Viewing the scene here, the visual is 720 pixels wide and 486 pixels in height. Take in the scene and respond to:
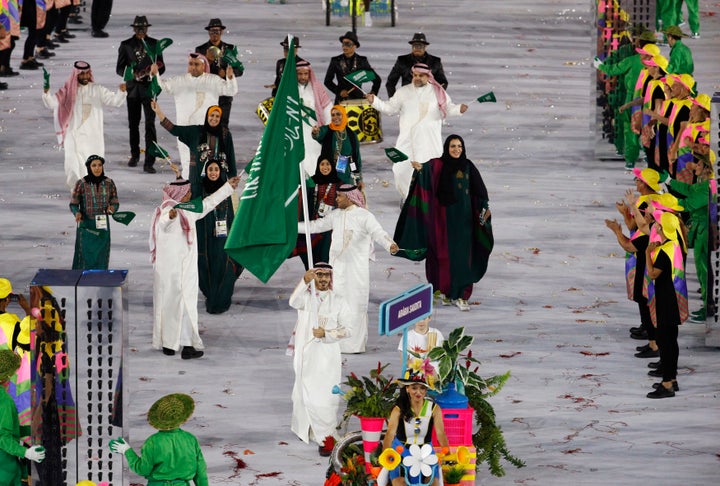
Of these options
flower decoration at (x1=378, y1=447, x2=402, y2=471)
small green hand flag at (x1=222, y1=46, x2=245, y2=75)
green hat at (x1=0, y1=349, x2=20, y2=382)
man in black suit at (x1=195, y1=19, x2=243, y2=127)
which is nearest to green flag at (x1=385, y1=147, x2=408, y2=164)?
small green hand flag at (x1=222, y1=46, x2=245, y2=75)

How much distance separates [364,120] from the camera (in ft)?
75.5

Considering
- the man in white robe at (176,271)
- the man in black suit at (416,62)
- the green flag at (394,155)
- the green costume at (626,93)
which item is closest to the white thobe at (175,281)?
the man in white robe at (176,271)

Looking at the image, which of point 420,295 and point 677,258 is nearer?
point 420,295

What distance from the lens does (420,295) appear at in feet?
44.8

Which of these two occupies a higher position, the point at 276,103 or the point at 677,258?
the point at 276,103

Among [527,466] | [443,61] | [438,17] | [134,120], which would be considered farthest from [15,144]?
[527,466]

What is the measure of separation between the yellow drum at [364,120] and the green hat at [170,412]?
33.9ft

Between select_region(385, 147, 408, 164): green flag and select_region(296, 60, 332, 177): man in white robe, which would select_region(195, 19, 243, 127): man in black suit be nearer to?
select_region(296, 60, 332, 177): man in white robe

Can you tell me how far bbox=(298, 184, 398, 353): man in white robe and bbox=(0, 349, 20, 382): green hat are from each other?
4.28 metres

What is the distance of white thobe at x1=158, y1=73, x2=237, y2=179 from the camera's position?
68.7 feet

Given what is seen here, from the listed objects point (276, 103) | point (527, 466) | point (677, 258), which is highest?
point (276, 103)

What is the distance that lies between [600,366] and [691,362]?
808 millimetres

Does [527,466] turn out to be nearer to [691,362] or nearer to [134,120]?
[691,362]

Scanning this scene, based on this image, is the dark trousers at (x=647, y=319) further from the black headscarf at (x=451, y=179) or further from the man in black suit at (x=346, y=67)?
the man in black suit at (x=346, y=67)
